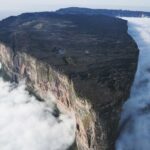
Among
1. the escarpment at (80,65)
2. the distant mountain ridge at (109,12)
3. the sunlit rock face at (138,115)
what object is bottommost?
the distant mountain ridge at (109,12)

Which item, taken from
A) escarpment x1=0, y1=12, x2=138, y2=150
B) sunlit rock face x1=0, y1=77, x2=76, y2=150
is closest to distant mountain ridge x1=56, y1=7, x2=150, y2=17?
escarpment x1=0, y1=12, x2=138, y2=150

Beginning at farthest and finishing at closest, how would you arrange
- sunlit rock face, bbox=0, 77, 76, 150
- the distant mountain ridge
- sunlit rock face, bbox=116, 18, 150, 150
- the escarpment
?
the distant mountain ridge → sunlit rock face, bbox=0, 77, 76, 150 → sunlit rock face, bbox=116, 18, 150, 150 → the escarpment

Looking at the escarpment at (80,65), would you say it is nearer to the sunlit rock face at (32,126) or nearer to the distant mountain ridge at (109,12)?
the sunlit rock face at (32,126)

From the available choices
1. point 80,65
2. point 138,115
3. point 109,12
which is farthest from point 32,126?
point 109,12

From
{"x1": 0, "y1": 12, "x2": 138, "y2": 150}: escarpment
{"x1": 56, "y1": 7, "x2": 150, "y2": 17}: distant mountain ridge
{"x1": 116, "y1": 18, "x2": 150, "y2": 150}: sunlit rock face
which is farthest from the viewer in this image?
{"x1": 56, "y1": 7, "x2": 150, "y2": 17}: distant mountain ridge

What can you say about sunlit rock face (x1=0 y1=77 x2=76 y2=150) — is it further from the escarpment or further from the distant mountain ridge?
the distant mountain ridge

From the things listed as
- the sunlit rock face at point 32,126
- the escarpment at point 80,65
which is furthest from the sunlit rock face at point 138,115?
the sunlit rock face at point 32,126

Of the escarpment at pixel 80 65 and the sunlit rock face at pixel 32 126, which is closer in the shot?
the escarpment at pixel 80 65

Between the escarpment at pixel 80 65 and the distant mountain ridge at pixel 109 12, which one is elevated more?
the escarpment at pixel 80 65

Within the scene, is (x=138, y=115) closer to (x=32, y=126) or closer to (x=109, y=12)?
(x=32, y=126)
